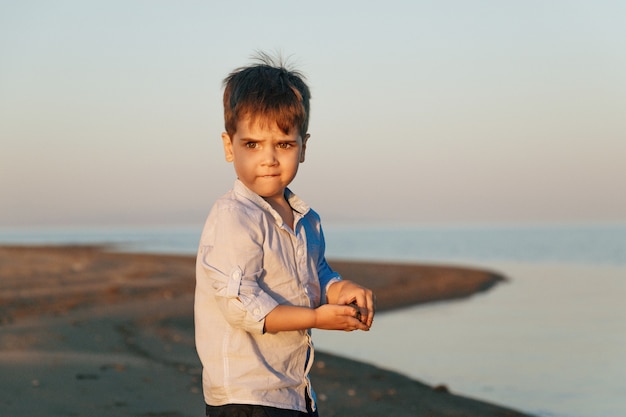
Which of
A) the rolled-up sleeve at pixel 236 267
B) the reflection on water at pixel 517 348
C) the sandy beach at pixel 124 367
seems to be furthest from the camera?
the reflection on water at pixel 517 348

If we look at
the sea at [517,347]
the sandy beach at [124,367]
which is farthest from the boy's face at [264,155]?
the sea at [517,347]

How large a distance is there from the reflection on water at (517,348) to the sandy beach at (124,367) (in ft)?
1.61

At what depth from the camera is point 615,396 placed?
291 inches

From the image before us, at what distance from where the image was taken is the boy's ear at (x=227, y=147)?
3131 mm

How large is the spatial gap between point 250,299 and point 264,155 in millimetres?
536

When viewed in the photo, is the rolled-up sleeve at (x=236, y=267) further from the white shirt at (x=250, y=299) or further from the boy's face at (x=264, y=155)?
the boy's face at (x=264, y=155)

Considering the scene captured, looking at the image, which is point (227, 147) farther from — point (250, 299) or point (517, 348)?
point (517, 348)

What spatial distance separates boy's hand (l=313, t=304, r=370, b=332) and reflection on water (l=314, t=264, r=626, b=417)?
4.55 metres

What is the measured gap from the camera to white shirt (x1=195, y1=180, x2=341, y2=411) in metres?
2.79

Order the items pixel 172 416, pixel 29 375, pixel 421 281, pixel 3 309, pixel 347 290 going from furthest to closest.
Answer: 1. pixel 421 281
2. pixel 3 309
3. pixel 29 375
4. pixel 172 416
5. pixel 347 290

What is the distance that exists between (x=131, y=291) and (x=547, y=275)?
1109 cm

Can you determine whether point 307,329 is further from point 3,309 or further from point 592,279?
point 592,279

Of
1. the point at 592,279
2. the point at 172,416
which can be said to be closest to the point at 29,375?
the point at 172,416

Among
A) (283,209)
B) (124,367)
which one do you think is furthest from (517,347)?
(283,209)
